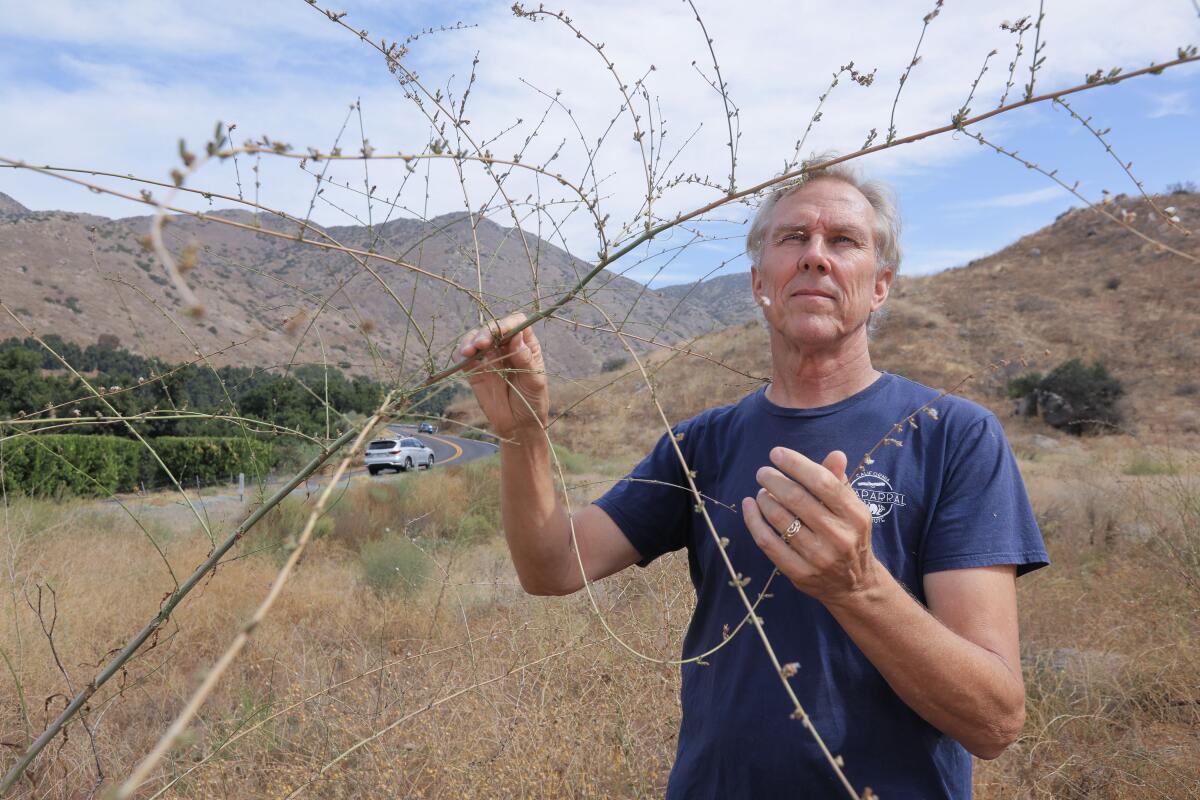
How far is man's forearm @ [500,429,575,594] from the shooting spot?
1.75 metres

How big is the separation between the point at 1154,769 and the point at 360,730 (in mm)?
3437

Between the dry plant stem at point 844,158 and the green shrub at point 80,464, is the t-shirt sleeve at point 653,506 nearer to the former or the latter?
the dry plant stem at point 844,158

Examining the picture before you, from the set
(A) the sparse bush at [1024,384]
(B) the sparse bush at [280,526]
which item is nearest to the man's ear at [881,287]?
(B) the sparse bush at [280,526]

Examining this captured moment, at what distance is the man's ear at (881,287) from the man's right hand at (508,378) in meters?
0.91

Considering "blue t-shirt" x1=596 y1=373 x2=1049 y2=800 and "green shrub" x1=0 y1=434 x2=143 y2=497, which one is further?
"green shrub" x1=0 y1=434 x2=143 y2=497

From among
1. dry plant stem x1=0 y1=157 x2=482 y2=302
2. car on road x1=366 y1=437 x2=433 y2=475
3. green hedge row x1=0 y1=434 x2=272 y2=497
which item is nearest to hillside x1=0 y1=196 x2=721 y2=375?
dry plant stem x1=0 y1=157 x2=482 y2=302

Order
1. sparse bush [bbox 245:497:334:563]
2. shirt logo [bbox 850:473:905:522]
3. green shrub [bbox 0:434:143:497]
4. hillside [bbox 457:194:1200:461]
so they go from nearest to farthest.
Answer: shirt logo [bbox 850:473:905:522]
sparse bush [bbox 245:497:334:563]
green shrub [bbox 0:434:143:497]
hillside [bbox 457:194:1200:461]

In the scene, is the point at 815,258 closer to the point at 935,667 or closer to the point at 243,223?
the point at 935,667

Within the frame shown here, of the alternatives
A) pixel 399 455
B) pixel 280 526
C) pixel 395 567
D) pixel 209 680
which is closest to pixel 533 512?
pixel 209 680

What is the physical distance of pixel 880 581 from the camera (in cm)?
123

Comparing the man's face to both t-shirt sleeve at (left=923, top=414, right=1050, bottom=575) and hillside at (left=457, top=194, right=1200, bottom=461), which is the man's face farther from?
hillside at (left=457, top=194, right=1200, bottom=461)

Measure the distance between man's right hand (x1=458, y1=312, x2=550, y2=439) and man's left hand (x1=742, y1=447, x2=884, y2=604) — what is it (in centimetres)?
49

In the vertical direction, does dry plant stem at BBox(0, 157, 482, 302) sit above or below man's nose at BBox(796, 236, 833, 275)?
below

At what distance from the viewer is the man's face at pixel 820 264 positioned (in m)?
1.76
